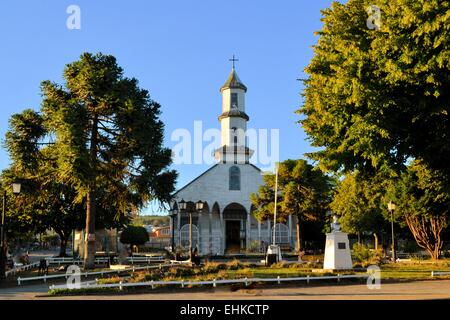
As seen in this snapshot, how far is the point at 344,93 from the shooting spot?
60.2ft

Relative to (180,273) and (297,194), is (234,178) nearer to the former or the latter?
(297,194)

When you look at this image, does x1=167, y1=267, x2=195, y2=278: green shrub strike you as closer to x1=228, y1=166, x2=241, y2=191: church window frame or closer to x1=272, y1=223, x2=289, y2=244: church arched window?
x1=228, y1=166, x2=241, y2=191: church window frame

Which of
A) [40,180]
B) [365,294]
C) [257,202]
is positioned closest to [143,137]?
[40,180]

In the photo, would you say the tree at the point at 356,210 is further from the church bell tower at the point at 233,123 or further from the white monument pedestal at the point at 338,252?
the white monument pedestal at the point at 338,252

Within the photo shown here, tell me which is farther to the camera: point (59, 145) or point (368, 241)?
point (368, 241)

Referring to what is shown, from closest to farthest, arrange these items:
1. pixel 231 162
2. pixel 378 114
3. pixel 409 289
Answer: pixel 409 289
pixel 378 114
pixel 231 162

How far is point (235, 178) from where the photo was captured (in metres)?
59.0

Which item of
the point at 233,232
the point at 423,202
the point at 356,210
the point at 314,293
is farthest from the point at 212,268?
the point at 233,232

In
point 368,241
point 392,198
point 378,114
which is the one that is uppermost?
point 378,114

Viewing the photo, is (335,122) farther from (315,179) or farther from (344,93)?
(315,179)

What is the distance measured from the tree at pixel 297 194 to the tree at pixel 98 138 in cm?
2136

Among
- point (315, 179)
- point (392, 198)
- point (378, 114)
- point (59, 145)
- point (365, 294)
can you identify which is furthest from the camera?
point (315, 179)

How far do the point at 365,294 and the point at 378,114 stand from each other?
272 inches

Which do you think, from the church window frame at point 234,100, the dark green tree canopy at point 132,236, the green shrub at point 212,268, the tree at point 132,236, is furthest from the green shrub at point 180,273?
the church window frame at point 234,100
